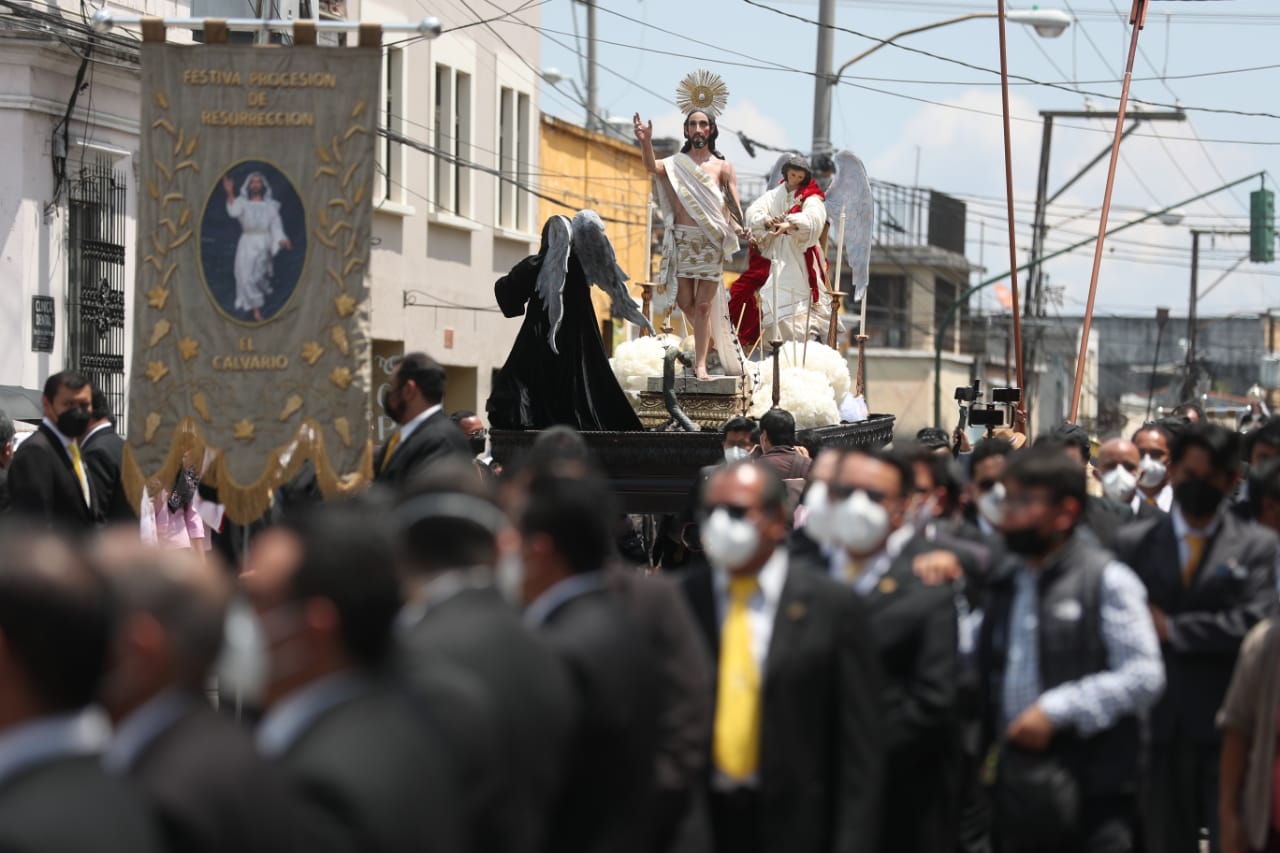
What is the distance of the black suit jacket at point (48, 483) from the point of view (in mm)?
10453

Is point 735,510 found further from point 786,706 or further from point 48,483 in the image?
point 48,483

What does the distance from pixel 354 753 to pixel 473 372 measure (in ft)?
98.1

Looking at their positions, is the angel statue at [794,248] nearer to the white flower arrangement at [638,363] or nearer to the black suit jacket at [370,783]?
the white flower arrangement at [638,363]

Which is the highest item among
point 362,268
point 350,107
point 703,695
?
point 350,107

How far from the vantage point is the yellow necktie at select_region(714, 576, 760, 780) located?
5883mm

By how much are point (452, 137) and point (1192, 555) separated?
2510 centimetres

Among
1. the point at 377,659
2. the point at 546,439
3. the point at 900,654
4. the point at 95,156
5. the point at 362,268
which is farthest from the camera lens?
the point at 95,156

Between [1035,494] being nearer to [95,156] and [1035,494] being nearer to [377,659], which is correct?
[377,659]

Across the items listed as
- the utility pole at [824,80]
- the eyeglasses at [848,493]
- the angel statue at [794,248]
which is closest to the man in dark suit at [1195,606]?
the eyeglasses at [848,493]

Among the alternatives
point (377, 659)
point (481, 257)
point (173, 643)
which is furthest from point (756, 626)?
point (481, 257)

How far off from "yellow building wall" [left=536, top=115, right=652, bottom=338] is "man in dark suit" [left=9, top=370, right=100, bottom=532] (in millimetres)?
23724

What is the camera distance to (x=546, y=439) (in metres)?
7.49

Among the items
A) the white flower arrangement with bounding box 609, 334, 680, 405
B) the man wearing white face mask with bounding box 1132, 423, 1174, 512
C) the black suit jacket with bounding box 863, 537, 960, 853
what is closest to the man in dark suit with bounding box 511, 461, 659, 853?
the black suit jacket with bounding box 863, 537, 960, 853

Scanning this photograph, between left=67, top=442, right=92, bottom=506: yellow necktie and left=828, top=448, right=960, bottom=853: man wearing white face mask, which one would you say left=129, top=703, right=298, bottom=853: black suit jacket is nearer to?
left=828, top=448, right=960, bottom=853: man wearing white face mask
